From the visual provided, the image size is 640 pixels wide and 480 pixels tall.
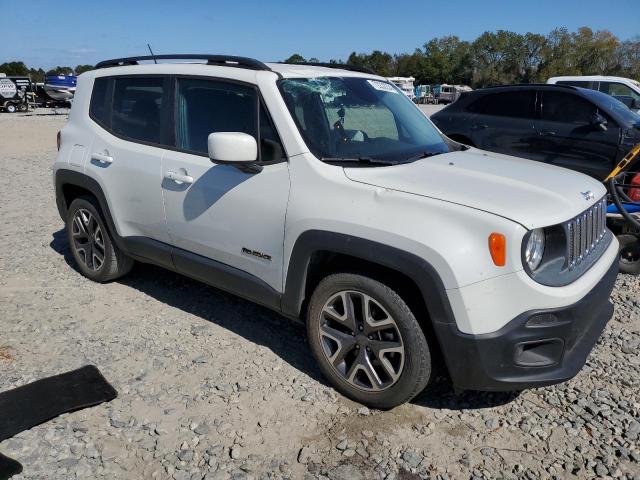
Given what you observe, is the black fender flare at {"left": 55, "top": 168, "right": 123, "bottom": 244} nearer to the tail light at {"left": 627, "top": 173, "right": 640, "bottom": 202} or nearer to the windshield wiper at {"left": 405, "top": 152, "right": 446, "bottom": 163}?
the windshield wiper at {"left": 405, "top": 152, "right": 446, "bottom": 163}

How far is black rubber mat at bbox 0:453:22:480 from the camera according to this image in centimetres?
258

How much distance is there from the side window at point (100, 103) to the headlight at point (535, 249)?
11.1 ft

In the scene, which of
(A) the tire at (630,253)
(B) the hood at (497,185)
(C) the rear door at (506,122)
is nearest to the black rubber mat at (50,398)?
(B) the hood at (497,185)

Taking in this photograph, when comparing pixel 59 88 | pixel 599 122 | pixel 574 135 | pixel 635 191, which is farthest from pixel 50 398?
pixel 59 88

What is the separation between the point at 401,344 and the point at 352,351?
0.41 metres

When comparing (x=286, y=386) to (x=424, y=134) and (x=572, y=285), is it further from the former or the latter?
(x=424, y=134)

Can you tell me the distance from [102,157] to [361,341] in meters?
2.65

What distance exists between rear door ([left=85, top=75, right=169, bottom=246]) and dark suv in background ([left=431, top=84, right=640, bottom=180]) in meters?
5.25

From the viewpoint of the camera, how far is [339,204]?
115 inches

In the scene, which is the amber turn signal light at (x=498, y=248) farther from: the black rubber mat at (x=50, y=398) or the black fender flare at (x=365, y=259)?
the black rubber mat at (x=50, y=398)

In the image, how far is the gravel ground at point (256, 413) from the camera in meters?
2.70

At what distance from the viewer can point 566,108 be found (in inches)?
305

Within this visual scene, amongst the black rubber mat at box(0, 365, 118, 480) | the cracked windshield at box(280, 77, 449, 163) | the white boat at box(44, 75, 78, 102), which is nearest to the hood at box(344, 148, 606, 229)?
the cracked windshield at box(280, 77, 449, 163)

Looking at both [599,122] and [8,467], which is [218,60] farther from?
[599,122]
